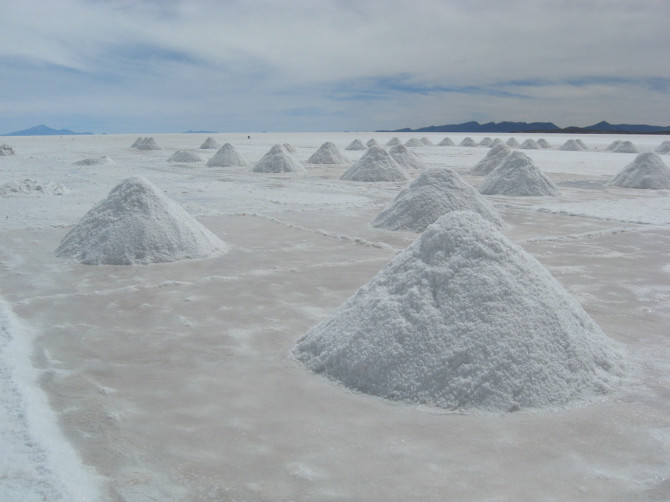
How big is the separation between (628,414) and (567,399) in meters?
A: 0.22

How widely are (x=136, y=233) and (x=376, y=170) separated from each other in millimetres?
8391

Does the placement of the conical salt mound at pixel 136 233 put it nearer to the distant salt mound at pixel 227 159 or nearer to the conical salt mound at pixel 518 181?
the conical salt mound at pixel 518 181

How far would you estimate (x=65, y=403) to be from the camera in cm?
238

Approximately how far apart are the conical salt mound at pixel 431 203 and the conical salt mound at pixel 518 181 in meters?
3.43

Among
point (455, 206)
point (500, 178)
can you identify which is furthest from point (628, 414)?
point (500, 178)

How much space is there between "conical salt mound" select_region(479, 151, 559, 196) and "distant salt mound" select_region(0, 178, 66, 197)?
7.09 meters

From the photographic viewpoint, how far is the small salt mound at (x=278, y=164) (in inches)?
593

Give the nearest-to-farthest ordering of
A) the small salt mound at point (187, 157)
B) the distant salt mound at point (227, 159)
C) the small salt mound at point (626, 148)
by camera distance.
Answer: the distant salt mound at point (227, 159)
the small salt mound at point (187, 157)
the small salt mound at point (626, 148)

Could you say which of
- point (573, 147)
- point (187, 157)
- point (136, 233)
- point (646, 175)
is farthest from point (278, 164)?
point (573, 147)

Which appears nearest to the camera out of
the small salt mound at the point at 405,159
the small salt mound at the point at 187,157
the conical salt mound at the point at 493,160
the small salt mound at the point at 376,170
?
the small salt mound at the point at 376,170

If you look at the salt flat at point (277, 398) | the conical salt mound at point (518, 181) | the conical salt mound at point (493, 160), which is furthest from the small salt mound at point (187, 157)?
the salt flat at point (277, 398)

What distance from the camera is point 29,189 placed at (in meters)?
9.71

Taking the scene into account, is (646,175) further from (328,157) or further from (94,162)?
(94,162)

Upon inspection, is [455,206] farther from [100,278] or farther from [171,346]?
[171,346]
